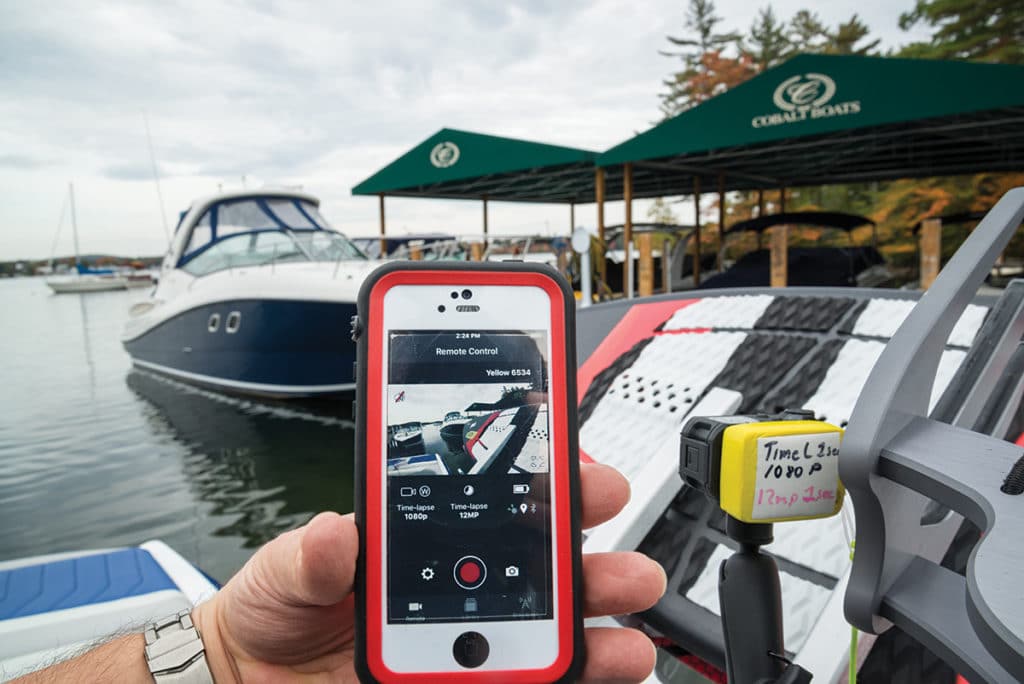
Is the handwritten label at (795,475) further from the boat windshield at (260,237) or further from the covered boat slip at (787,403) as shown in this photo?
the boat windshield at (260,237)

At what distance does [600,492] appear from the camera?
3.73 feet

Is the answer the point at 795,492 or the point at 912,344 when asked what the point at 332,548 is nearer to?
the point at 795,492

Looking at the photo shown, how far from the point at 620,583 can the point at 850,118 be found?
30.9 feet

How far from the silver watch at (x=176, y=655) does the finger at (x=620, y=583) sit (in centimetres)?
66

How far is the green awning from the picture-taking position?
13336 millimetres

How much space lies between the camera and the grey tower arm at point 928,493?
65cm

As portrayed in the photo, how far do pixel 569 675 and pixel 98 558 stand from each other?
A: 116 inches

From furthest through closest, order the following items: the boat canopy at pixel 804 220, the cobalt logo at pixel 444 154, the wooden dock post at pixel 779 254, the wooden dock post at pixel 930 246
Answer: the cobalt logo at pixel 444 154
the boat canopy at pixel 804 220
the wooden dock post at pixel 779 254
the wooden dock post at pixel 930 246

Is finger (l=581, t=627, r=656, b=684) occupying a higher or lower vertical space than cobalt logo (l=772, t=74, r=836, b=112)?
lower

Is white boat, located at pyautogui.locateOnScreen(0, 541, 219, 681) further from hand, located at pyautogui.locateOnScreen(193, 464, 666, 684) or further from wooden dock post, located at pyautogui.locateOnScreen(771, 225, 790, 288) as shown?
wooden dock post, located at pyautogui.locateOnScreen(771, 225, 790, 288)

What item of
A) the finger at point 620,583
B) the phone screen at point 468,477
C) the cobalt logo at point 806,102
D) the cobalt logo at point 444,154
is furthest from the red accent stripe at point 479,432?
the cobalt logo at point 444,154

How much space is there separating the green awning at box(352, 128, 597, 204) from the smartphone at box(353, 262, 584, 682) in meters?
12.4

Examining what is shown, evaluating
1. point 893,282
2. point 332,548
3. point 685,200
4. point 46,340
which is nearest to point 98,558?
point 332,548

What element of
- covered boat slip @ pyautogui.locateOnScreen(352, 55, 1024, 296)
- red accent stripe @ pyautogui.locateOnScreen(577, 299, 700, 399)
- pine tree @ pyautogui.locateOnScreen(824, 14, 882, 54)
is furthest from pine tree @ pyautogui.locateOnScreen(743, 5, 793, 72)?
red accent stripe @ pyautogui.locateOnScreen(577, 299, 700, 399)
